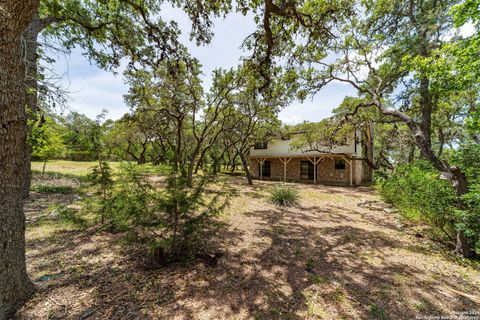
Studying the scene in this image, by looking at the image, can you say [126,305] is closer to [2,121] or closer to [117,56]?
[2,121]

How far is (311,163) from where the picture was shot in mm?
16359

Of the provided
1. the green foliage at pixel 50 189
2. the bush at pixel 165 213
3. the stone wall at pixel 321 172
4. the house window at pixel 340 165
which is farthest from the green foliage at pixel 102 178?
the house window at pixel 340 165

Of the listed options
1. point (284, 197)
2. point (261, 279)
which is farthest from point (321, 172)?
point (261, 279)

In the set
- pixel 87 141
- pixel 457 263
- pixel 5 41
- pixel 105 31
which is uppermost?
pixel 105 31

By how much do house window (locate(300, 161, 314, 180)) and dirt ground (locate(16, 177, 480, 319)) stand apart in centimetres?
1195

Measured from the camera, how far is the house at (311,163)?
13.8m

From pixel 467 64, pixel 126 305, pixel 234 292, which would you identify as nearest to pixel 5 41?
pixel 126 305

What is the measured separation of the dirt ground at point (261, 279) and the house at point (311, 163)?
9.61 m

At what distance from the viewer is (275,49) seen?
5.09 m

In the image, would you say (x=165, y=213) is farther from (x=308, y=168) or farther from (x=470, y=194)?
(x=308, y=168)

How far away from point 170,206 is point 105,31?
5401 mm

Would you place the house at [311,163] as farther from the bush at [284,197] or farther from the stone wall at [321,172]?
the bush at [284,197]

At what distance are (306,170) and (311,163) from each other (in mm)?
746

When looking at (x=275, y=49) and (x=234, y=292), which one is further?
(x=275, y=49)
